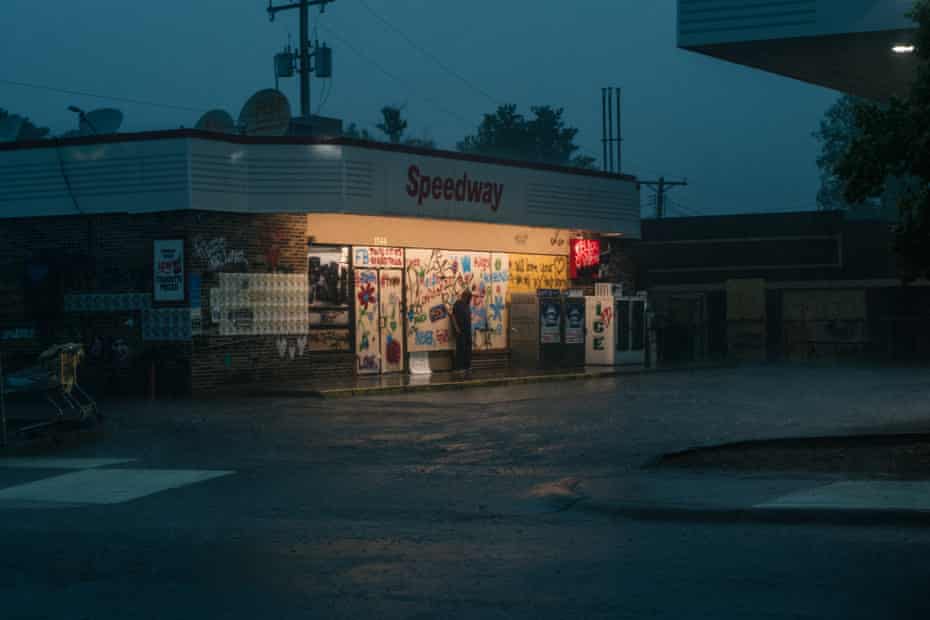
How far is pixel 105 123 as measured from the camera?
2798cm

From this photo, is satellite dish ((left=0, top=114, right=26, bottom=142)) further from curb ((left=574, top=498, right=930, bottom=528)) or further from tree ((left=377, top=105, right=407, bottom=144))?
tree ((left=377, top=105, right=407, bottom=144))

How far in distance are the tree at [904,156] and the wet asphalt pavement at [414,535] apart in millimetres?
3552

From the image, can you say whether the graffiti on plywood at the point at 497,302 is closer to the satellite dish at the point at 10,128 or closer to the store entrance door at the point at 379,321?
the store entrance door at the point at 379,321

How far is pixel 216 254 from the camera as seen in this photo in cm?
2659

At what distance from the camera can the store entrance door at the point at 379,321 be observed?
30531 mm

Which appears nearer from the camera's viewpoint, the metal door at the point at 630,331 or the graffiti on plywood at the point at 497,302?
the metal door at the point at 630,331

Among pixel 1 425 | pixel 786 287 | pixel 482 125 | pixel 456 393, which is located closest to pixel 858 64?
pixel 456 393

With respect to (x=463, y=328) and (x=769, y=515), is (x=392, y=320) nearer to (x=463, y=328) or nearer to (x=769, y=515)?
(x=463, y=328)

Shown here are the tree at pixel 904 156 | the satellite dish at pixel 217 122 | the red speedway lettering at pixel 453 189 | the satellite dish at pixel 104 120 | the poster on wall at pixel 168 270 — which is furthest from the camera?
the red speedway lettering at pixel 453 189

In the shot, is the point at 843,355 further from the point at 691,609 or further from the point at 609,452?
the point at 691,609

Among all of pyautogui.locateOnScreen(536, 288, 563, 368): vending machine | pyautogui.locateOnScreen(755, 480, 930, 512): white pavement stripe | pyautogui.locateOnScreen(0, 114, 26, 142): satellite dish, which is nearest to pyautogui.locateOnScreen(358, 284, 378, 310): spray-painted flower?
pyautogui.locateOnScreen(536, 288, 563, 368): vending machine

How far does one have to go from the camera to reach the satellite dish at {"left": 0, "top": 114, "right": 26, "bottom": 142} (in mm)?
29516

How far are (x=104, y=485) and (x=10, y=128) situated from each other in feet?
62.7

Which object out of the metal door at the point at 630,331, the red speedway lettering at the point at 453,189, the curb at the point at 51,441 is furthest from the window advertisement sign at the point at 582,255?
the curb at the point at 51,441
